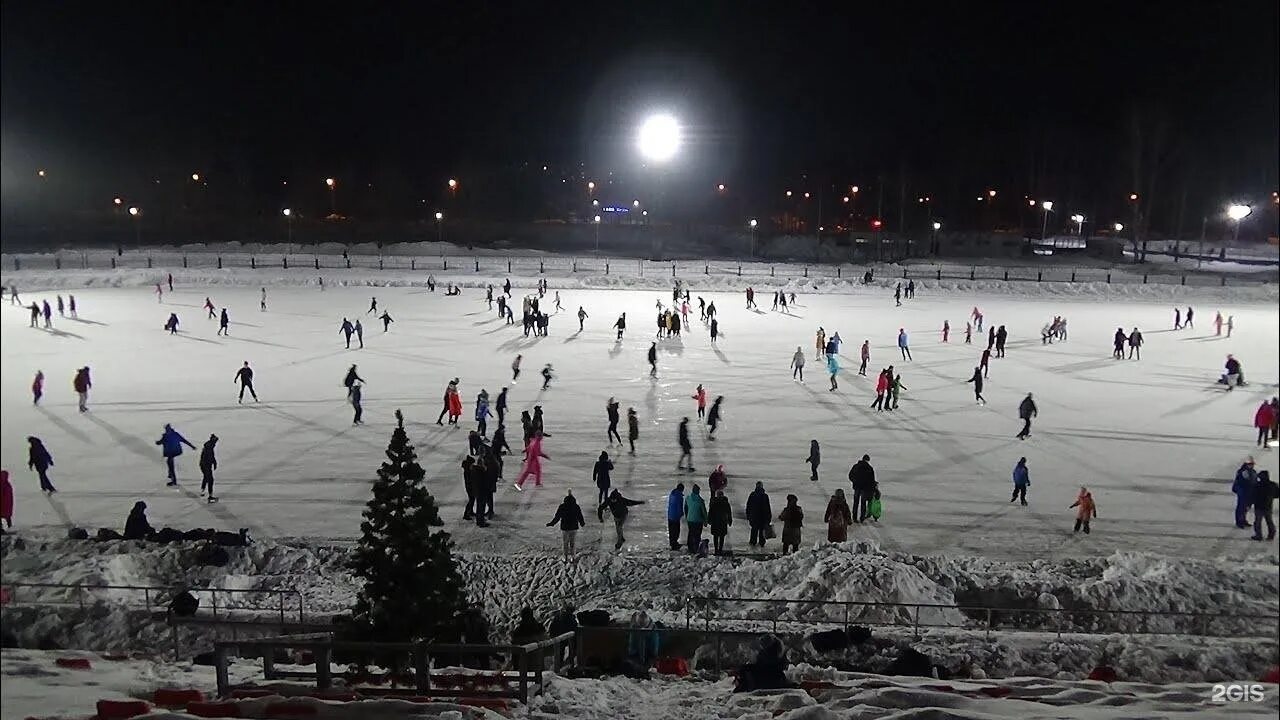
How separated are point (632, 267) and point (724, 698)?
40748 mm

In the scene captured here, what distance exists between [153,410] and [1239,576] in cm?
1637

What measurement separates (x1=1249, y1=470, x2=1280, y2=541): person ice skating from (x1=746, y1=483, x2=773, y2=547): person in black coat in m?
4.43

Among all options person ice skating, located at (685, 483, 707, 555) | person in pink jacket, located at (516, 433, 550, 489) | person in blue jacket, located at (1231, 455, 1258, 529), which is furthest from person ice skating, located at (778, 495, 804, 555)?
person in blue jacket, located at (1231, 455, 1258, 529)

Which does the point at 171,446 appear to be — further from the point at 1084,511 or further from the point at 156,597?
the point at 1084,511

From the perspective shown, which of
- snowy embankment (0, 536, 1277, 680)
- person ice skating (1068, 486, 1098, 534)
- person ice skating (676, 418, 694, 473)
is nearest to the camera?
snowy embankment (0, 536, 1277, 680)

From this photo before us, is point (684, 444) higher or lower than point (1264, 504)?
lower

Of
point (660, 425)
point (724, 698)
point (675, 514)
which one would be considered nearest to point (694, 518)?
point (675, 514)

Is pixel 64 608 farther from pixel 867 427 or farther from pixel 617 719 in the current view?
pixel 867 427

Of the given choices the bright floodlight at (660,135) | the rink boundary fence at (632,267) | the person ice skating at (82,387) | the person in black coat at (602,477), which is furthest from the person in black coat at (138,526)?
the rink boundary fence at (632,267)

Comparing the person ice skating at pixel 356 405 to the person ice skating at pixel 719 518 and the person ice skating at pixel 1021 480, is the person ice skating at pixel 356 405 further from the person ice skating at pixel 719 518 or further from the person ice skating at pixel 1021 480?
the person ice skating at pixel 1021 480

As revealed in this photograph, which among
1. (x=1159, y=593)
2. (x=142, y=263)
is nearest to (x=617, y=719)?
(x=1159, y=593)

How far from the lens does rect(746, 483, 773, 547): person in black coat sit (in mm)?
9305

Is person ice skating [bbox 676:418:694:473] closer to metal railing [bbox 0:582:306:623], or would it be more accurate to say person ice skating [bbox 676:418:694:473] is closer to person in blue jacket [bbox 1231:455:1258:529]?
metal railing [bbox 0:582:306:623]

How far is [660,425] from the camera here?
48.4 ft
